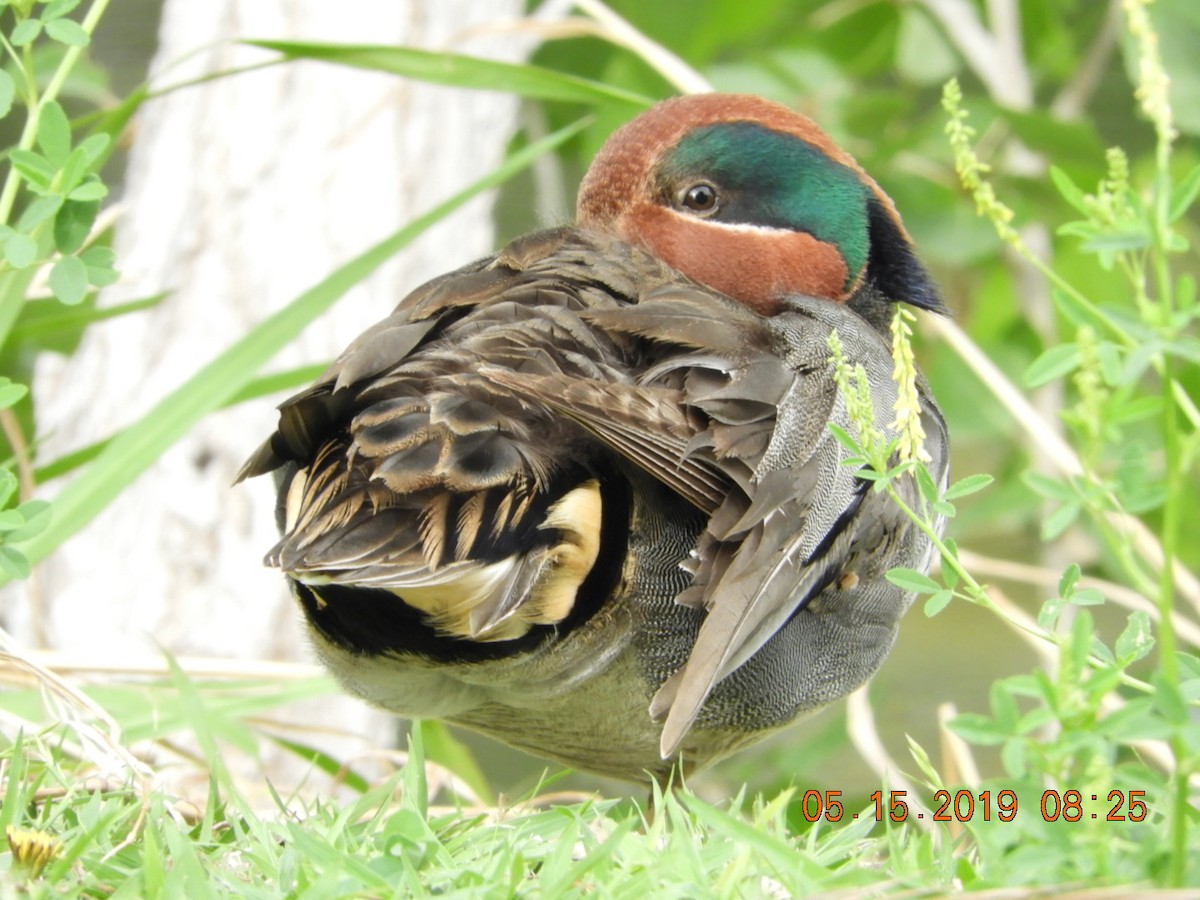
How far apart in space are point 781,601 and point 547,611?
1.00 ft

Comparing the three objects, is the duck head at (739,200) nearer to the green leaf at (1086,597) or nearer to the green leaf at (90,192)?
the green leaf at (90,192)

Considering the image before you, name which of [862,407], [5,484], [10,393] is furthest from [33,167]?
[862,407]

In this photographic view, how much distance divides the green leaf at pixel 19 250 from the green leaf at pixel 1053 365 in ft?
3.85

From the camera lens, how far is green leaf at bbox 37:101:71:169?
6.19ft

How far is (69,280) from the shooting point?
1.90 metres

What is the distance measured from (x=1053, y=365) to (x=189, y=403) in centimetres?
180

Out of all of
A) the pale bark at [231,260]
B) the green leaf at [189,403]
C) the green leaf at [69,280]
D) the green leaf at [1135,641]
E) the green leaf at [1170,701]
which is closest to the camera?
the green leaf at [1170,701]

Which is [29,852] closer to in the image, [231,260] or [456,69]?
[456,69]

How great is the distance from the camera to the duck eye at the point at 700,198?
2.39 meters

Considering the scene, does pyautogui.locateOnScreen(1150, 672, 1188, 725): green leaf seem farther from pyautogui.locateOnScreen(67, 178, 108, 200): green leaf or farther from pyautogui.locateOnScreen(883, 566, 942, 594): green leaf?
pyautogui.locateOnScreen(67, 178, 108, 200): green leaf

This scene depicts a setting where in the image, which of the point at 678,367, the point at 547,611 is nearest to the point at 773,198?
the point at 678,367

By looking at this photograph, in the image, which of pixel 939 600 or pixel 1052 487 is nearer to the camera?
pixel 1052 487

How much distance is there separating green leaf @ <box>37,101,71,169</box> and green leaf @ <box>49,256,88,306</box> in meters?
0.12

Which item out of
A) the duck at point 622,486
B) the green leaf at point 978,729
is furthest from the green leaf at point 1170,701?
the duck at point 622,486
